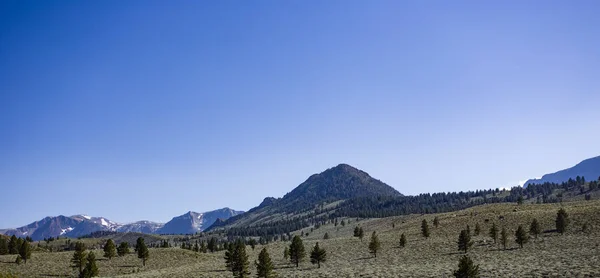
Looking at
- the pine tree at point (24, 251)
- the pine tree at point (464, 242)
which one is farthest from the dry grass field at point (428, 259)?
the pine tree at point (464, 242)

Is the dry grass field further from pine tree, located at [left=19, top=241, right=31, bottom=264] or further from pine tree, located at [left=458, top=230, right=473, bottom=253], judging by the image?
pine tree, located at [left=458, top=230, right=473, bottom=253]

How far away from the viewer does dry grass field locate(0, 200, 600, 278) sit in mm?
46656

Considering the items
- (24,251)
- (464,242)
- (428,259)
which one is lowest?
(428,259)

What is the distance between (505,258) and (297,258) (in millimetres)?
32116

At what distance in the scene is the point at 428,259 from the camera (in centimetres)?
6284

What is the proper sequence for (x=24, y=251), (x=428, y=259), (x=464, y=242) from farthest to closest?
(x=24, y=251)
(x=464, y=242)
(x=428, y=259)

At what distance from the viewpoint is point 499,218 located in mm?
103875

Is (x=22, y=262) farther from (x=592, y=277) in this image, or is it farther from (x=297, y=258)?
(x=592, y=277)

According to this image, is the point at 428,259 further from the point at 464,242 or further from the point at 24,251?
the point at 24,251

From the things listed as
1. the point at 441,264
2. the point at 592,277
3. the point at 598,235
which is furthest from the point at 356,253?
the point at 592,277

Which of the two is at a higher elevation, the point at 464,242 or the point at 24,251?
the point at 24,251

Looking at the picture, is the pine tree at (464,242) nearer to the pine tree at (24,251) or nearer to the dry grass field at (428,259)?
the dry grass field at (428,259)

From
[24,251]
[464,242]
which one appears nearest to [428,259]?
[464,242]

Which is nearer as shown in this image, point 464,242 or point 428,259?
point 428,259
